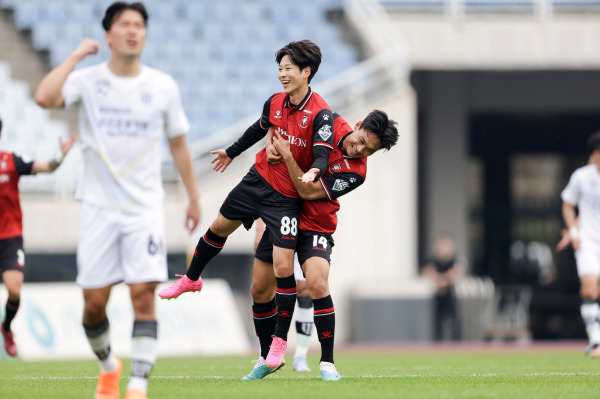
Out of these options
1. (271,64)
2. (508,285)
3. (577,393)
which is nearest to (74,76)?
(577,393)

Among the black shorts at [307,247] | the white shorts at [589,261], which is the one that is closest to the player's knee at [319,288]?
the black shorts at [307,247]

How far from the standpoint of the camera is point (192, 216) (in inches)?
220

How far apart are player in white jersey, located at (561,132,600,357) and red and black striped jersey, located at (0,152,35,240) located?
5.63m

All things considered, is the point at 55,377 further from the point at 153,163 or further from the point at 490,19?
the point at 490,19

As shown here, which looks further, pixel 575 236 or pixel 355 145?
pixel 575 236

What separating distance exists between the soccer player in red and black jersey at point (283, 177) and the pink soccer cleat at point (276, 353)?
2 cm

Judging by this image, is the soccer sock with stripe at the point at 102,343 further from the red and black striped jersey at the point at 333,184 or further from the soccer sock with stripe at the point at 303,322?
the soccer sock with stripe at the point at 303,322

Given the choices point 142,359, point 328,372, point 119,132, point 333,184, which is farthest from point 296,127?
point 142,359

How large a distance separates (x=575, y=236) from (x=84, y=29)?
1140 centimetres

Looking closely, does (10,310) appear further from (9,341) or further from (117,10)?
(117,10)

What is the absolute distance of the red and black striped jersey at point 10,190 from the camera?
9.55m

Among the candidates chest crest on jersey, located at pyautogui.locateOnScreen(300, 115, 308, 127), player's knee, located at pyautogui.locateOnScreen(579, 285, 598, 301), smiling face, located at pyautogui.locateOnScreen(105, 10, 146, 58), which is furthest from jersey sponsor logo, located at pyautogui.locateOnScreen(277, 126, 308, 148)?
player's knee, located at pyautogui.locateOnScreen(579, 285, 598, 301)

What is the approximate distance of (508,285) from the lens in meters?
23.1

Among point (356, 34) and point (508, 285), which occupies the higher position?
point (356, 34)
